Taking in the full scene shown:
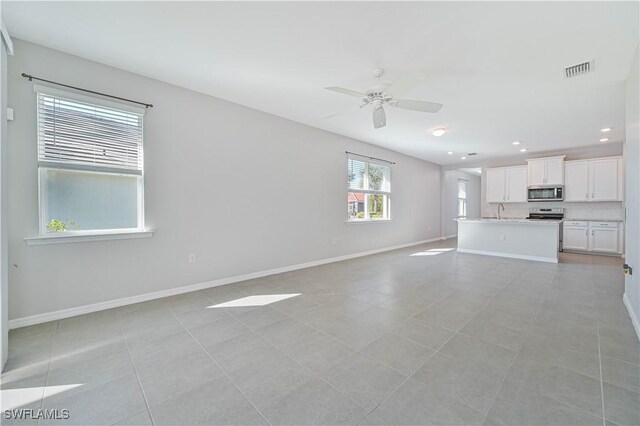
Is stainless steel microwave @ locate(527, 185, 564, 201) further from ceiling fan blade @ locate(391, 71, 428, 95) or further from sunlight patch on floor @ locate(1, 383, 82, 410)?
sunlight patch on floor @ locate(1, 383, 82, 410)

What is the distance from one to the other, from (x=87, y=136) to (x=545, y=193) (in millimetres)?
9278

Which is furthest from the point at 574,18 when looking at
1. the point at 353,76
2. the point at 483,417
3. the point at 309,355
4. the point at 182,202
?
the point at 182,202

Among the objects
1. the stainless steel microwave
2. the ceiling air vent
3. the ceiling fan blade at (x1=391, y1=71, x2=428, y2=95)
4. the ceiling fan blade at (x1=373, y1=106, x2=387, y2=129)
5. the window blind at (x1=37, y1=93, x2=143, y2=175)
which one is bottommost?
the stainless steel microwave

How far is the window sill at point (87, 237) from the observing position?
8.17 ft

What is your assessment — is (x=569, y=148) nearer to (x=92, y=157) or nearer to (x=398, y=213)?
(x=398, y=213)

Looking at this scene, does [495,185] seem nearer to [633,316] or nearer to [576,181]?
[576,181]

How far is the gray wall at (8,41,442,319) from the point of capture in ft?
8.08

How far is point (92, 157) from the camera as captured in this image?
278cm

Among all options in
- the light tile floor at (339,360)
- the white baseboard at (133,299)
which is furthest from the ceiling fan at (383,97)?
the white baseboard at (133,299)

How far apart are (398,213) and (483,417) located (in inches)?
236

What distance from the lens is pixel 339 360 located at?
6.26 feet

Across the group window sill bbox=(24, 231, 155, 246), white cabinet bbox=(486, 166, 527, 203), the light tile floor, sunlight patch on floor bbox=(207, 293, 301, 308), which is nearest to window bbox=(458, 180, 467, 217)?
white cabinet bbox=(486, 166, 527, 203)

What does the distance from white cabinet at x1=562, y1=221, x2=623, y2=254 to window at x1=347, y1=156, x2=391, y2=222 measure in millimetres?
4493

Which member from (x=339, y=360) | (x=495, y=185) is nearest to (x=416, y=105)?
(x=339, y=360)
